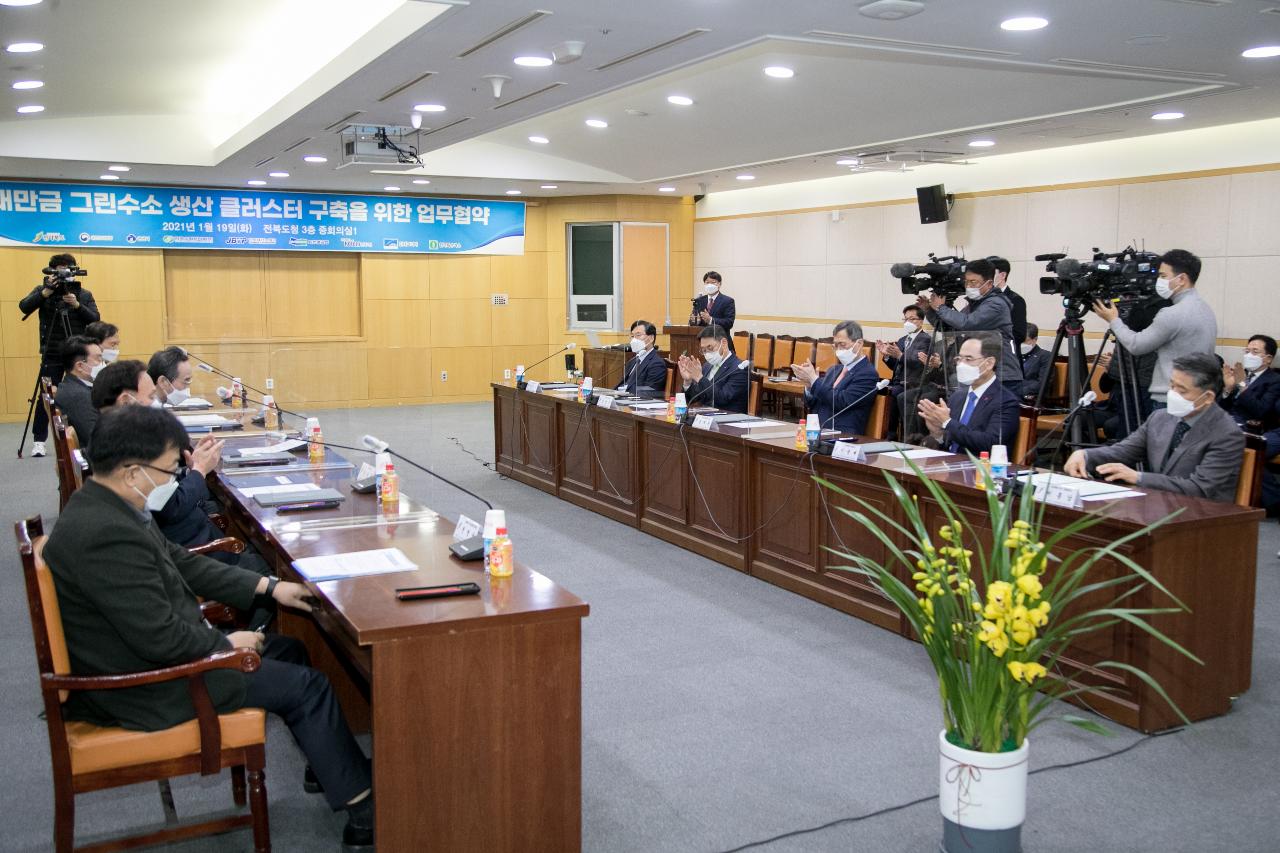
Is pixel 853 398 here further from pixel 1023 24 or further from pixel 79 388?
pixel 79 388

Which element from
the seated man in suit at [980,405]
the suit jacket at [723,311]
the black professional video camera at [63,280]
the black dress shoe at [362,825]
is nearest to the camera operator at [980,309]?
the seated man in suit at [980,405]

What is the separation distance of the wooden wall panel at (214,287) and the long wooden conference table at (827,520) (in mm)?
A: 5111

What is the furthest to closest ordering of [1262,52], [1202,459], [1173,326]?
[1173,326], [1262,52], [1202,459]

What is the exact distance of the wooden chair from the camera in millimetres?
2355

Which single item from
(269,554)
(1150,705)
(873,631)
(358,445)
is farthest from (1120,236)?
(269,554)

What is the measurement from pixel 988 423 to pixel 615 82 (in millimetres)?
2722

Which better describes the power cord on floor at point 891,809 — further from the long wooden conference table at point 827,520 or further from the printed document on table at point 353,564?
the printed document on table at point 353,564

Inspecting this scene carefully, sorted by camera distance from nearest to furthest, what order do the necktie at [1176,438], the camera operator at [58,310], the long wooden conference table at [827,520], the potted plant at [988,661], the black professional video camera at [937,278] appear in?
the potted plant at [988,661] → the long wooden conference table at [827,520] → the necktie at [1176,438] → the black professional video camera at [937,278] → the camera operator at [58,310]

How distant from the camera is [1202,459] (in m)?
3.85

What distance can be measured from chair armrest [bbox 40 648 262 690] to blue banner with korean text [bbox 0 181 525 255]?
993 centimetres

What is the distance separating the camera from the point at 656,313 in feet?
41.9

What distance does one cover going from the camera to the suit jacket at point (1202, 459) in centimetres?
380

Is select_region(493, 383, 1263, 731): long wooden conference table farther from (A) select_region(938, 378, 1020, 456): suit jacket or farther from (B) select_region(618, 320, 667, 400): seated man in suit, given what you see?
(B) select_region(618, 320, 667, 400): seated man in suit

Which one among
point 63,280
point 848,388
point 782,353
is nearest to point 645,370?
point 848,388
